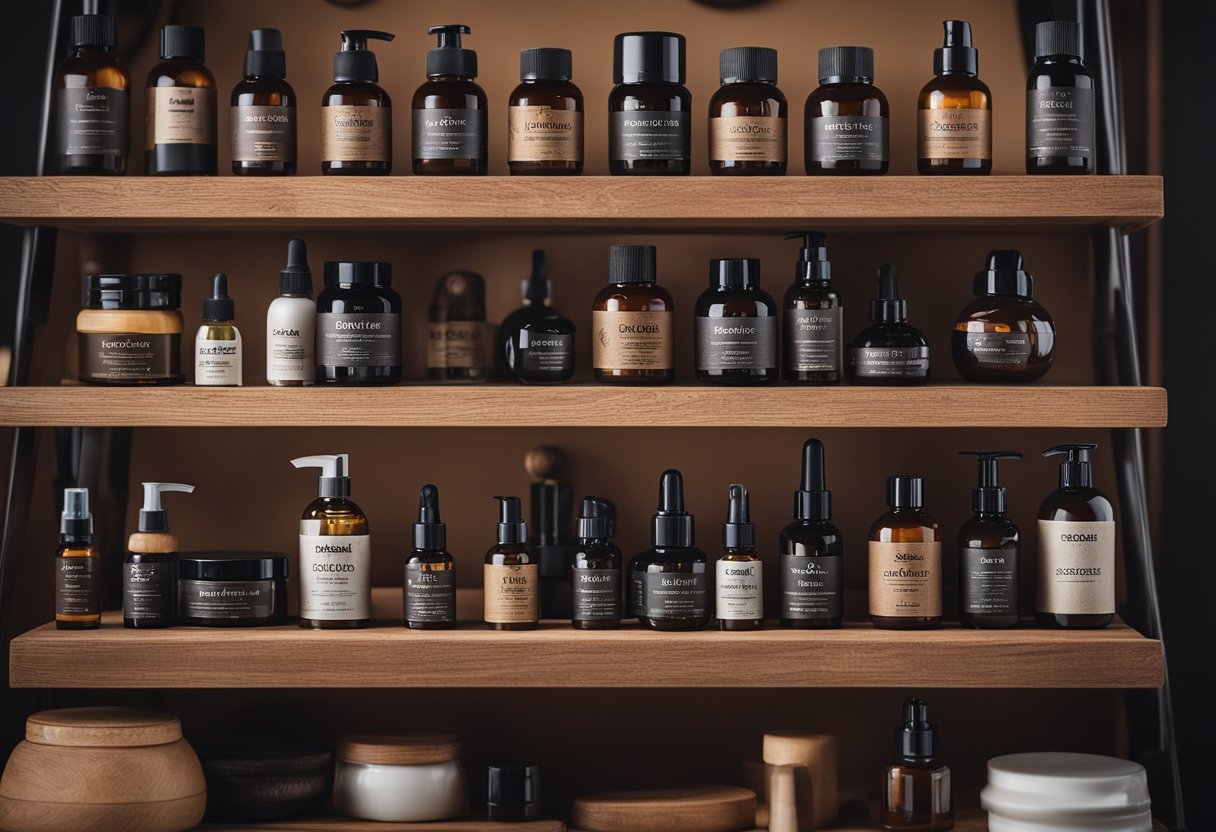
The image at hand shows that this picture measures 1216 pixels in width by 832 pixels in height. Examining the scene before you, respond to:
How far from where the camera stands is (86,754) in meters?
1.20

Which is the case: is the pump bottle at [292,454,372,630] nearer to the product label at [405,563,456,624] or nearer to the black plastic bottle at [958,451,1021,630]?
the product label at [405,563,456,624]

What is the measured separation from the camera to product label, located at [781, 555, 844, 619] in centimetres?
128

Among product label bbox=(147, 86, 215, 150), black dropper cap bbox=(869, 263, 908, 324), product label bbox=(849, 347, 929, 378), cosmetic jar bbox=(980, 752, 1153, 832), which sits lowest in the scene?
cosmetic jar bbox=(980, 752, 1153, 832)

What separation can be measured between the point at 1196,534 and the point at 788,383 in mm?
470

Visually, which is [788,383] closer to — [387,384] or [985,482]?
[985,482]

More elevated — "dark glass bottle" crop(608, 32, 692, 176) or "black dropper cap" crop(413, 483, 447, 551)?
"dark glass bottle" crop(608, 32, 692, 176)

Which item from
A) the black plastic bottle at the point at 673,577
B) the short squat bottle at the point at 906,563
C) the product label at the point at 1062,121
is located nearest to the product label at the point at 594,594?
the black plastic bottle at the point at 673,577

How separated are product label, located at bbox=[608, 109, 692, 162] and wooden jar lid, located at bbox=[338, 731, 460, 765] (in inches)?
22.2

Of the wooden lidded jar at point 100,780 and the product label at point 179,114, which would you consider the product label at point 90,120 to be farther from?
the wooden lidded jar at point 100,780

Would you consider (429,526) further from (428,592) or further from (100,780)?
(100,780)

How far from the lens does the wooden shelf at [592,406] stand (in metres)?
1.24

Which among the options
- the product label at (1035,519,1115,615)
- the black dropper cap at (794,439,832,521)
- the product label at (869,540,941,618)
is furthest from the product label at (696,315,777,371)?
the product label at (1035,519,1115,615)

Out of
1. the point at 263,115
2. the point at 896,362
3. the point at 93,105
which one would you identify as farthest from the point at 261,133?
the point at 896,362

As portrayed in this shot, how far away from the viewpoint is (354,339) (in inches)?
49.6
